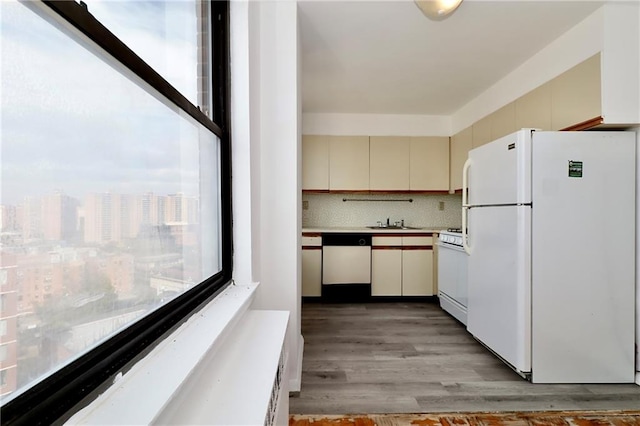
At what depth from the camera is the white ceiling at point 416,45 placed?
2047 millimetres

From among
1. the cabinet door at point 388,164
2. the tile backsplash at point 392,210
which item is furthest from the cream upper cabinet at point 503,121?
the tile backsplash at point 392,210

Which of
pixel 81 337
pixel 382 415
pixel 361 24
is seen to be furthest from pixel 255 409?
pixel 361 24

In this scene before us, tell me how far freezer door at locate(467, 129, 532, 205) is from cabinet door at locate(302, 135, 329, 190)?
187cm

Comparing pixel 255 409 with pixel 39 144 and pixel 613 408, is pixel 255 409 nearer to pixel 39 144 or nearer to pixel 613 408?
pixel 39 144

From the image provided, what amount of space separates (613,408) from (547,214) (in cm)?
113

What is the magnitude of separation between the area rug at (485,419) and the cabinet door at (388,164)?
2753 mm

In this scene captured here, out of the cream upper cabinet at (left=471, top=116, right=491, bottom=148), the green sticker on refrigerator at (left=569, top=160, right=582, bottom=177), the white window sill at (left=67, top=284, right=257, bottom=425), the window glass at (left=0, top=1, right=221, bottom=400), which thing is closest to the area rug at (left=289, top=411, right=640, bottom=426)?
the white window sill at (left=67, top=284, right=257, bottom=425)

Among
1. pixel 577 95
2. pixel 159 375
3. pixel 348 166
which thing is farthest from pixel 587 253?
pixel 348 166

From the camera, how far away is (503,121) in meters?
3.00

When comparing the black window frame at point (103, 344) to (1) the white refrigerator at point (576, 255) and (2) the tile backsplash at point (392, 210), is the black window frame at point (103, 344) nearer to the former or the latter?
(1) the white refrigerator at point (576, 255)

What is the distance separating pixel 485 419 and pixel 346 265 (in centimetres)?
227

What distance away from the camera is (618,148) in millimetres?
1958

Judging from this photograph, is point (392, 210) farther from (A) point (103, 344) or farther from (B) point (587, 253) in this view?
(A) point (103, 344)

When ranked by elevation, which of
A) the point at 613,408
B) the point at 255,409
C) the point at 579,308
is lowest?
the point at 613,408
